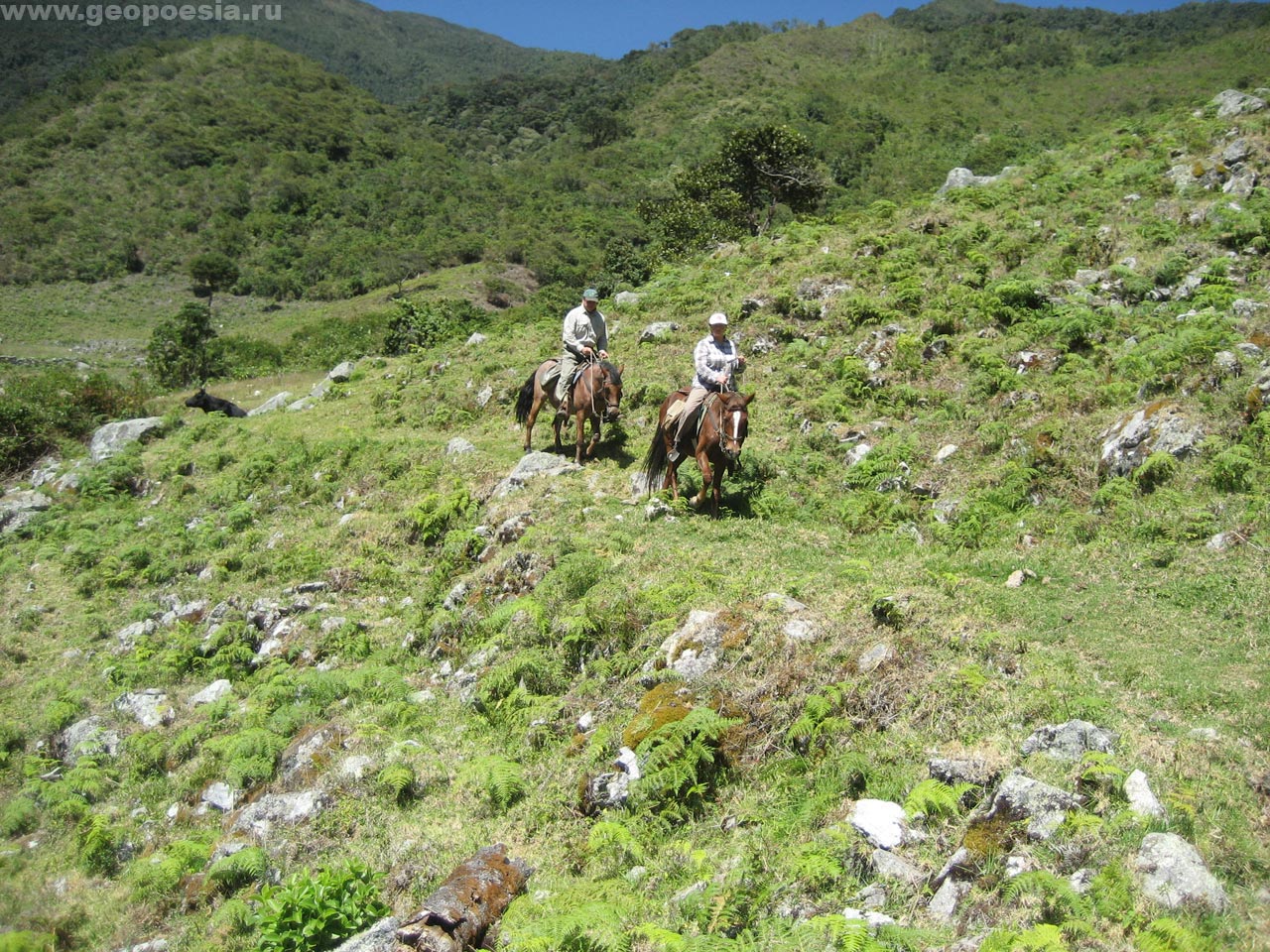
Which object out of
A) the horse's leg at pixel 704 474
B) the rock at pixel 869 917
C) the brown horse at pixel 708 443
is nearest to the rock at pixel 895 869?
the rock at pixel 869 917

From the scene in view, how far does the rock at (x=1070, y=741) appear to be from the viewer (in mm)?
5762

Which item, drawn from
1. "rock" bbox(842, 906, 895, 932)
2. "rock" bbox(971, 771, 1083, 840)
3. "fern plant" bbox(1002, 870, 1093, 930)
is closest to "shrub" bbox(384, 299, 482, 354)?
"rock" bbox(971, 771, 1083, 840)

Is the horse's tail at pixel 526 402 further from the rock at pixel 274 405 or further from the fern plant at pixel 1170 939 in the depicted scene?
the fern plant at pixel 1170 939

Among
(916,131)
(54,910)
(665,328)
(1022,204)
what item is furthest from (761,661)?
(916,131)

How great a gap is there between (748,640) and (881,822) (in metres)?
2.57

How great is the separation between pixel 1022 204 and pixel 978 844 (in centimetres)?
2148

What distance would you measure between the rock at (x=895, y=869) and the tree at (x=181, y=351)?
38.0 meters

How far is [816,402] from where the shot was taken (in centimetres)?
1588

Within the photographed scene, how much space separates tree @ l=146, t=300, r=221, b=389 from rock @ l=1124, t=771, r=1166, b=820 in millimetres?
38862

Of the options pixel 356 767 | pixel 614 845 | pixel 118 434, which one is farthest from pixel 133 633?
pixel 118 434

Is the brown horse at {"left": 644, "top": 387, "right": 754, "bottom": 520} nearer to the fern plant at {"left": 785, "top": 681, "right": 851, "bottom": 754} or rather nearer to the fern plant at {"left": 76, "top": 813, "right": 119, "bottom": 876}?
the fern plant at {"left": 785, "top": 681, "right": 851, "bottom": 754}

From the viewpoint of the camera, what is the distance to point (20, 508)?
1820 centimetres

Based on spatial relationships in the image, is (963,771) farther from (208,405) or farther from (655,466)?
(208,405)

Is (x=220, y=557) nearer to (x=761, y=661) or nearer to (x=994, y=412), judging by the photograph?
(x=761, y=661)
